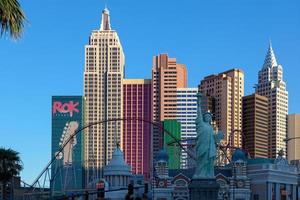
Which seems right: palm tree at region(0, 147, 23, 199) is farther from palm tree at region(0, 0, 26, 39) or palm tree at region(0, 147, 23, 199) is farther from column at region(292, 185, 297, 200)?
column at region(292, 185, 297, 200)

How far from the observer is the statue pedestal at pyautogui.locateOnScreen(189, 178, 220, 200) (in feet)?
317

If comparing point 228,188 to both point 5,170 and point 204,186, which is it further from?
point 5,170

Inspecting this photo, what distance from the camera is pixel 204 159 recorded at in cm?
9544

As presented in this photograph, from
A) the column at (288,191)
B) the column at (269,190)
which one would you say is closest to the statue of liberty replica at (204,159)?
the column at (269,190)

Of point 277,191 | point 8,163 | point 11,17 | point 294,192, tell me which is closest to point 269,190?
point 277,191

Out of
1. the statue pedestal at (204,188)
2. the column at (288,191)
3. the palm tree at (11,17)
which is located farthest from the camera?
the column at (288,191)

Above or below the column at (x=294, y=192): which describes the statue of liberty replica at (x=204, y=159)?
above

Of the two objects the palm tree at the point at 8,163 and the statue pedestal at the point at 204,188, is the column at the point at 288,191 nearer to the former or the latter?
the statue pedestal at the point at 204,188

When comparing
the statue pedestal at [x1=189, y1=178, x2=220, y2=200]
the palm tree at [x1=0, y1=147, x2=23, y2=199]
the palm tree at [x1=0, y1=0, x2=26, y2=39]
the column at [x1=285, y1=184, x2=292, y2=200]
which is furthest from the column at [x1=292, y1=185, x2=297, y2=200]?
the palm tree at [x1=0, y1=0, x2=26, y2=39]

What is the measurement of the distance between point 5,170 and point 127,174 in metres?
74.9

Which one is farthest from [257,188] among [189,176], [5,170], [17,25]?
[17,25]

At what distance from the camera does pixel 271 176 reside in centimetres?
11400

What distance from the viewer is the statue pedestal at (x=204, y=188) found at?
96750 millimetres

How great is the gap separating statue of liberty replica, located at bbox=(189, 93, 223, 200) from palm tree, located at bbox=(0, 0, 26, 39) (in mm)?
80282
